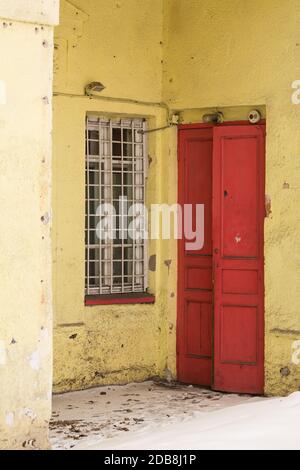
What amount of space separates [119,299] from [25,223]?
12.7ft

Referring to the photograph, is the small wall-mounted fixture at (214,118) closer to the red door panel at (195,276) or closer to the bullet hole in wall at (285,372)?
the red door panel at (195,276)

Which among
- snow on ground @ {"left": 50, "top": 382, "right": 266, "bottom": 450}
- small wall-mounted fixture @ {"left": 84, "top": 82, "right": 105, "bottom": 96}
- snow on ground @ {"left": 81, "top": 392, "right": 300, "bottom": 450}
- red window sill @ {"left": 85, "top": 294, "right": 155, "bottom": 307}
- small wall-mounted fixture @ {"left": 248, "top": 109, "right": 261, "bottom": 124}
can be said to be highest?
small wall-mounted fixture @ {"left": 84, "top": 82, "right": 105, "bottom": 96}

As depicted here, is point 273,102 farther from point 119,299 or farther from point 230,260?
point 119,299

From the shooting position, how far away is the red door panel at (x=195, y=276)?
404 inches

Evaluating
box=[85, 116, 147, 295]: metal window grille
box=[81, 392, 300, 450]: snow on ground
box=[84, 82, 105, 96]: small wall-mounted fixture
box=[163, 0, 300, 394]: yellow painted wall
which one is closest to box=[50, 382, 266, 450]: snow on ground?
box=[81, 392, 300, 450]: snow on ground

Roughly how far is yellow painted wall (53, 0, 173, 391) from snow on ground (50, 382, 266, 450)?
34 centimetres

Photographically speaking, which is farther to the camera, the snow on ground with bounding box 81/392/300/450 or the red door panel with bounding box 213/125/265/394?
the red door panel with bounding box 213/125/265/394

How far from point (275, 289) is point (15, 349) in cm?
385

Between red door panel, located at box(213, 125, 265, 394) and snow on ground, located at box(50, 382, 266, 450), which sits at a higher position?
red door panel, located at box(213, 125, 265, 394)

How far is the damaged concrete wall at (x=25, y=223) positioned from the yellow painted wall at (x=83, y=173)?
3.13 m

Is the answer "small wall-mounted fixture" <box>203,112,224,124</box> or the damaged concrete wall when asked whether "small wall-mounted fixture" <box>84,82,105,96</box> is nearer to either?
"small wall-mounted fixture" <box>203,112,224,124</box>

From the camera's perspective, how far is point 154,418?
878cm

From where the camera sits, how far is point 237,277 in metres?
9.94

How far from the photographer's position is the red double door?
9.81 m
